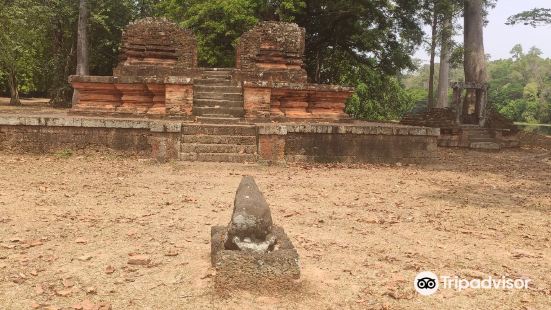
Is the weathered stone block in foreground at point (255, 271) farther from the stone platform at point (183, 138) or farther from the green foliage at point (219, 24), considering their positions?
the green foliage at point (219, 24)

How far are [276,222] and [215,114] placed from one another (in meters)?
5.90

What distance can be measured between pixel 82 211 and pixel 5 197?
1.14 meters

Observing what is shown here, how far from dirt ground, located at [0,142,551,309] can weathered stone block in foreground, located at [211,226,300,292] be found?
8 centimetres

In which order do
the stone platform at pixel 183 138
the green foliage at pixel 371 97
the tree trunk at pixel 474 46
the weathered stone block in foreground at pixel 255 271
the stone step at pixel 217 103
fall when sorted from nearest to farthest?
the weathered stone block in foreground at pixel 255 271 < the stone platform at pixel 183 138 < the stone step at pixel 217 103 < the tree trunk at pixel 474 46 < the green foliage at pixel 371 97

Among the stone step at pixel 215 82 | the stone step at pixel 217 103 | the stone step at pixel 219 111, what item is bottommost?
the stone step at pixel 219 111

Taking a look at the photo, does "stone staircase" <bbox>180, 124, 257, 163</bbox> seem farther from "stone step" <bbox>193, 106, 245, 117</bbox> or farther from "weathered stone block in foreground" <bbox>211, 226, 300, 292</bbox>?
"weathered stone block in foreground" <bbox>211, 226, 300, 292</bbox>

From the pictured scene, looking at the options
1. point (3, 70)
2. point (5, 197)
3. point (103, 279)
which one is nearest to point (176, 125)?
point (5, 197)

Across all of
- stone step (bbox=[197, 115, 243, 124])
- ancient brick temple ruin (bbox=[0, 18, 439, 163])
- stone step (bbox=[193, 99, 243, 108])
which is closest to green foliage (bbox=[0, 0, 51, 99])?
ancient brick temple ruin (bbox=[0, 18, 439, 163])

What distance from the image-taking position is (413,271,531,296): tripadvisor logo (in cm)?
331

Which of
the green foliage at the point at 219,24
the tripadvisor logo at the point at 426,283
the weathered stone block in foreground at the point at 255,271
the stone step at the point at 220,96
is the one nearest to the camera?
the weathered stone block in foreground at the point at 255,271

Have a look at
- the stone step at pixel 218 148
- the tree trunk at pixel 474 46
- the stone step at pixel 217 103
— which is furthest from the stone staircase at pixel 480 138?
the stone step at pixel 218 148

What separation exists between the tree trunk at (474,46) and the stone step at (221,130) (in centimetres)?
1036

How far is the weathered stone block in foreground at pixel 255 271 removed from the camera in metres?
3.07

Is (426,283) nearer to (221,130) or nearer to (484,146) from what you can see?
(221,130)
